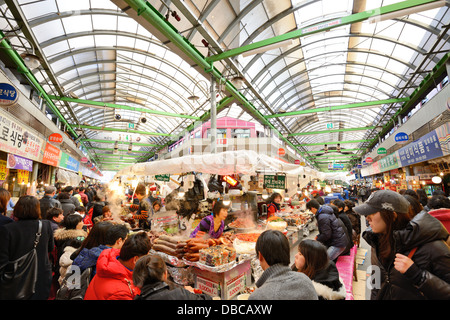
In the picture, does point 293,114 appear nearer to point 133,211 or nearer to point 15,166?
point 133,211

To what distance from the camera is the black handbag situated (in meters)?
2.70

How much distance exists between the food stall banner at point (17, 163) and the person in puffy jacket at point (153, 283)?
9703 millimetres

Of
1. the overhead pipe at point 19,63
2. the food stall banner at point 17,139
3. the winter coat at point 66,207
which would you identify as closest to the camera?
the winter coat at point 66,207

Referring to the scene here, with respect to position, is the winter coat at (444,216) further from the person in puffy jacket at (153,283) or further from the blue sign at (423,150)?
the blue sign at (423,150)

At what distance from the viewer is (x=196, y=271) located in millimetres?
3307

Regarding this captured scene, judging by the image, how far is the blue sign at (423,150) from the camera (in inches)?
381

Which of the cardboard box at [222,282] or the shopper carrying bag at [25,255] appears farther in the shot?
the cardboard box at [222,282]

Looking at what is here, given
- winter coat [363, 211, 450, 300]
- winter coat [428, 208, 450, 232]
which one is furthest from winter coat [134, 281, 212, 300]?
winter coat [428, 208, 450, 232]

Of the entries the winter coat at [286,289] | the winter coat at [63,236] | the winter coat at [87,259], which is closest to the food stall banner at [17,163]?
the winter coat at [63,236]

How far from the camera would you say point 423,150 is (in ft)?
36.0

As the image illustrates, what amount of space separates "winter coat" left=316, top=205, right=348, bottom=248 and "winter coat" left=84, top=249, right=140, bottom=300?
13.9 ft

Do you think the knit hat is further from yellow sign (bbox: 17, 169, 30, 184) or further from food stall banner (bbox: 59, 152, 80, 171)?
food stall banner (bbox: 59, 152, 80, 171)

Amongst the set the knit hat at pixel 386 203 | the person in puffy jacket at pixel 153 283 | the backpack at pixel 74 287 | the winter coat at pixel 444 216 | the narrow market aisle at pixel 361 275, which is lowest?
the narrow market aisle at pixel 361 275
